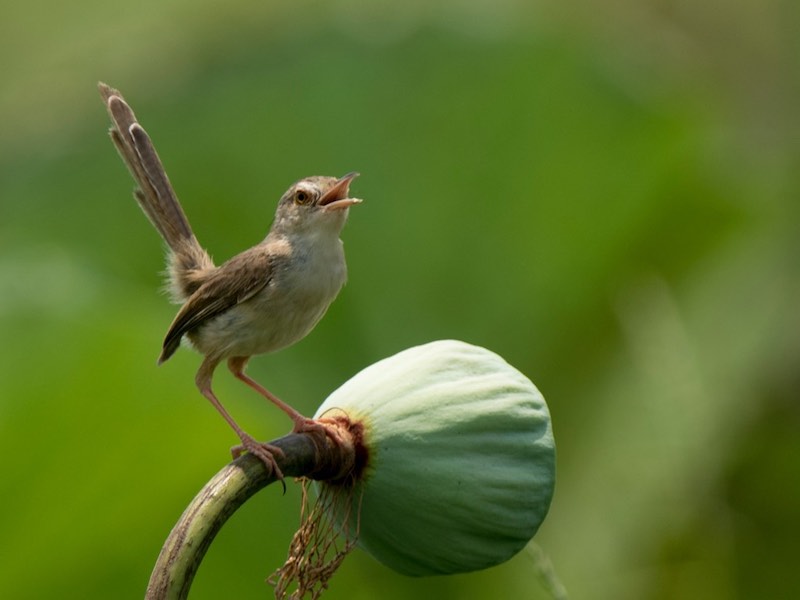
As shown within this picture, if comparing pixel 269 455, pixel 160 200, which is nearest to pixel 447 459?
pixel 269 455

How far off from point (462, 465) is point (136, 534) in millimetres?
1178

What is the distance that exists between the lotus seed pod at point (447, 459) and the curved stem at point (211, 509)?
0.55ft

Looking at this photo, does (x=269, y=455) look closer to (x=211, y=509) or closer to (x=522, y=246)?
(x=211, y=509)

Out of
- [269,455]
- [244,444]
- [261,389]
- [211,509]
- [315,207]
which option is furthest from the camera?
[315,207]

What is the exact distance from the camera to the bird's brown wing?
2609 millimetres

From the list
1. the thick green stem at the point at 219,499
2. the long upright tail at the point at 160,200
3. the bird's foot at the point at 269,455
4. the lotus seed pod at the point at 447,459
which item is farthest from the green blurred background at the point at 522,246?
the bird's foot at the point at 269,455

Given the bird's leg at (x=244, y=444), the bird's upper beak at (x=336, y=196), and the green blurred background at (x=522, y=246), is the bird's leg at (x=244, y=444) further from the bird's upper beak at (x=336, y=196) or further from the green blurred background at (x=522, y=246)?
the green blurred background at (x=522, y=246)

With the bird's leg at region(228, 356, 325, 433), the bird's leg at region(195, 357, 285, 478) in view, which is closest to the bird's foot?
the bird's leg at region(195, 357, 285, 478)

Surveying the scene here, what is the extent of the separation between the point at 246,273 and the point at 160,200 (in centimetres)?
31

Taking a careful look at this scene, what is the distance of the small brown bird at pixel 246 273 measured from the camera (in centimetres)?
255

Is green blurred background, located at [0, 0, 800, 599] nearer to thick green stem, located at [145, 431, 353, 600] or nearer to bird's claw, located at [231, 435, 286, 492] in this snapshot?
thick green stem, located at [145, 431, 353, 600]

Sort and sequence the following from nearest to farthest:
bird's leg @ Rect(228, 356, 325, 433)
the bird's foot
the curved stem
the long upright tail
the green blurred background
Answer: the curved stem
the bird's foot
bird's leg @ Rect(228, 356, 325, 433)
the long upright tail
the green blurred background

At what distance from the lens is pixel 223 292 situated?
2.63m

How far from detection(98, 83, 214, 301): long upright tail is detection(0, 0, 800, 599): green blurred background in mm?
447
